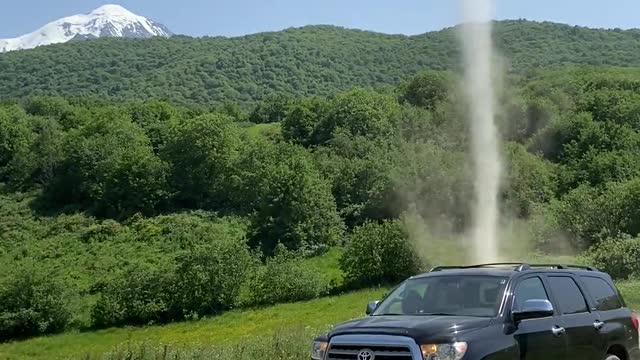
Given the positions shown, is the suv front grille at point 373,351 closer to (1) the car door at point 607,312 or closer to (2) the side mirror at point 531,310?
(2) the side mirror at point 531,310

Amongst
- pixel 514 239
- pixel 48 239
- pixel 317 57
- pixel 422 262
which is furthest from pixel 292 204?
pixel 317 57

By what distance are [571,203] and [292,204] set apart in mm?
26867

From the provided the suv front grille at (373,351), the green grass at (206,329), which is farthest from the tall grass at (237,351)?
the green grass at (206,329)

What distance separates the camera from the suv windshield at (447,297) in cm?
873

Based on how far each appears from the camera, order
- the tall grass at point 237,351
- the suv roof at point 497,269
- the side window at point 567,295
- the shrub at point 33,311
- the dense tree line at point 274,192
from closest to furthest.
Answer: the suv roof at point 497,269
the side window at point 567,295
the tall grass at point 237,351
the dense tree line at point 274,192
the shrub at point 33,311

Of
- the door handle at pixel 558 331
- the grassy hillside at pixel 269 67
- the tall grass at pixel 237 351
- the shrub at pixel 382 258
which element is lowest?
the shrub at pixel 382 258

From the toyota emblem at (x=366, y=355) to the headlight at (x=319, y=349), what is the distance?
1.75ft

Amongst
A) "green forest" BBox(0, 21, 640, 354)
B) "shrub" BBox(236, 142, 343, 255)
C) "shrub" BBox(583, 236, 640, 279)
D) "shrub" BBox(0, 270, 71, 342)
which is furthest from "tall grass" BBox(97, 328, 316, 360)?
"shrub" BBox(236, 142, 343, 255)

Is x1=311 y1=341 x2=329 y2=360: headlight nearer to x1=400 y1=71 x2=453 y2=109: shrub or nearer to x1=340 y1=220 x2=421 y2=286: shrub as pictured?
x1=340 y1=220 x2=421 y2=286: shrub

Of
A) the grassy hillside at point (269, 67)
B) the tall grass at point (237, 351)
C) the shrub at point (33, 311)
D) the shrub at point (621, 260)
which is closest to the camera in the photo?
the tall grass at point (237, 351)

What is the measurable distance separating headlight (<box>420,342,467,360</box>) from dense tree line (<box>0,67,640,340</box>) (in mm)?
35921

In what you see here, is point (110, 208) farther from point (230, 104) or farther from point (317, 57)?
point (317, 57)

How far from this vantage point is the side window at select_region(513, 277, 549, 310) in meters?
8.82

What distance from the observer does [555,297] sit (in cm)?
943
